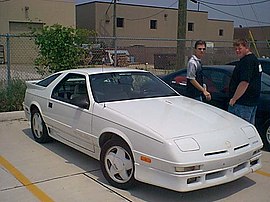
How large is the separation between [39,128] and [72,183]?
1947 mm

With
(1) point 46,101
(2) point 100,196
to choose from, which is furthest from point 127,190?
(1) point 46,101

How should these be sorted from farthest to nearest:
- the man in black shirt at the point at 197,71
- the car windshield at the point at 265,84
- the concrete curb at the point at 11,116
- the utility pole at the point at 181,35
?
the utility pole at the point at 181,35 < the concrete curb at the point at 11,116 < the car windshield at the point at 265,84 < the man in black shirt at the point at 197,71

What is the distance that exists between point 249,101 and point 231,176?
1.72m

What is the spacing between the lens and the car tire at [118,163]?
4148mm

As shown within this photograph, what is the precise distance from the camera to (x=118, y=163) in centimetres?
424

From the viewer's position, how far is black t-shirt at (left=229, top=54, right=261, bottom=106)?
5.09m

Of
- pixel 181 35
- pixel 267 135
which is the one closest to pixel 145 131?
pixel 267 135

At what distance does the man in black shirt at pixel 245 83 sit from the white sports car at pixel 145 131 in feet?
1.99

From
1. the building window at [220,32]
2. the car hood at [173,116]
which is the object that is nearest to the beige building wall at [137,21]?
the building window at [220,32]

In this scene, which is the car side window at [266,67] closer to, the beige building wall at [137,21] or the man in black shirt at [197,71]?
the man in black shirt at [197,71]

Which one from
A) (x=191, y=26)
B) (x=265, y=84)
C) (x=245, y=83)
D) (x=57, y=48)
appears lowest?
(x=265, y=84)

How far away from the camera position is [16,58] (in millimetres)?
25141

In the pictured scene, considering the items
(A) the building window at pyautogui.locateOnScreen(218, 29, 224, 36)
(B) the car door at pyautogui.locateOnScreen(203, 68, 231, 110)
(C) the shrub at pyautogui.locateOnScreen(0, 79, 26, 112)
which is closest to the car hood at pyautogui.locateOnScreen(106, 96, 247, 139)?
(B) the car door at pyautogui.locateOnScreen(203, 68, 231, 110)

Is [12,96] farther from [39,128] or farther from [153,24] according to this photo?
[153,24]
